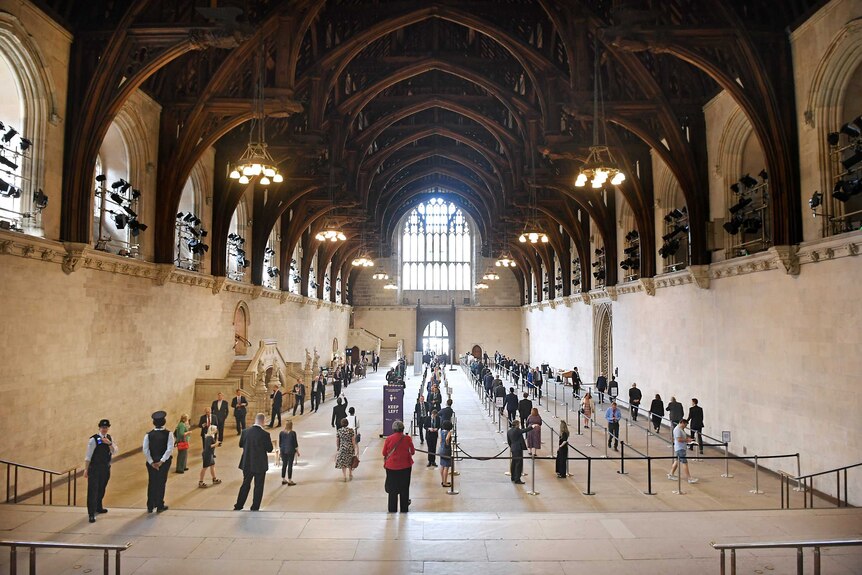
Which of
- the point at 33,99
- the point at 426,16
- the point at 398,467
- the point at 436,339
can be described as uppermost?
the point at 426,16

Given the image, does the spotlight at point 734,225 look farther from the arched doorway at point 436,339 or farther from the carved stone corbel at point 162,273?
the arched doorway at point 436,339

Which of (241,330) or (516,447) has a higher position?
(241,330)

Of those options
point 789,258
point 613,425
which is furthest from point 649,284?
point 789,258

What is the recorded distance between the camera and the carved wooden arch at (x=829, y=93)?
9.41 m

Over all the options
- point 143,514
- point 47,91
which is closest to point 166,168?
point 47,91

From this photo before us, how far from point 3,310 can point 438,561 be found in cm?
794

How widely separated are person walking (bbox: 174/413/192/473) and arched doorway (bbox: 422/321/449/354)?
116ft

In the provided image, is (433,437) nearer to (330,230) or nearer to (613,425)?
(613,425)

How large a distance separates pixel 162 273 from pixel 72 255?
349 centimetres

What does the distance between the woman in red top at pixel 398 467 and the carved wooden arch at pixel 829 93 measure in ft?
27.8

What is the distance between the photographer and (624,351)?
20031mm

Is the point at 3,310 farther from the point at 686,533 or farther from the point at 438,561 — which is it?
the point at 686,533

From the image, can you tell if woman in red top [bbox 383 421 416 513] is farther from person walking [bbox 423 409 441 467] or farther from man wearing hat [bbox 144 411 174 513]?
person walking [bbox 423 409 441 467]

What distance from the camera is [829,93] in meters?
9.83
